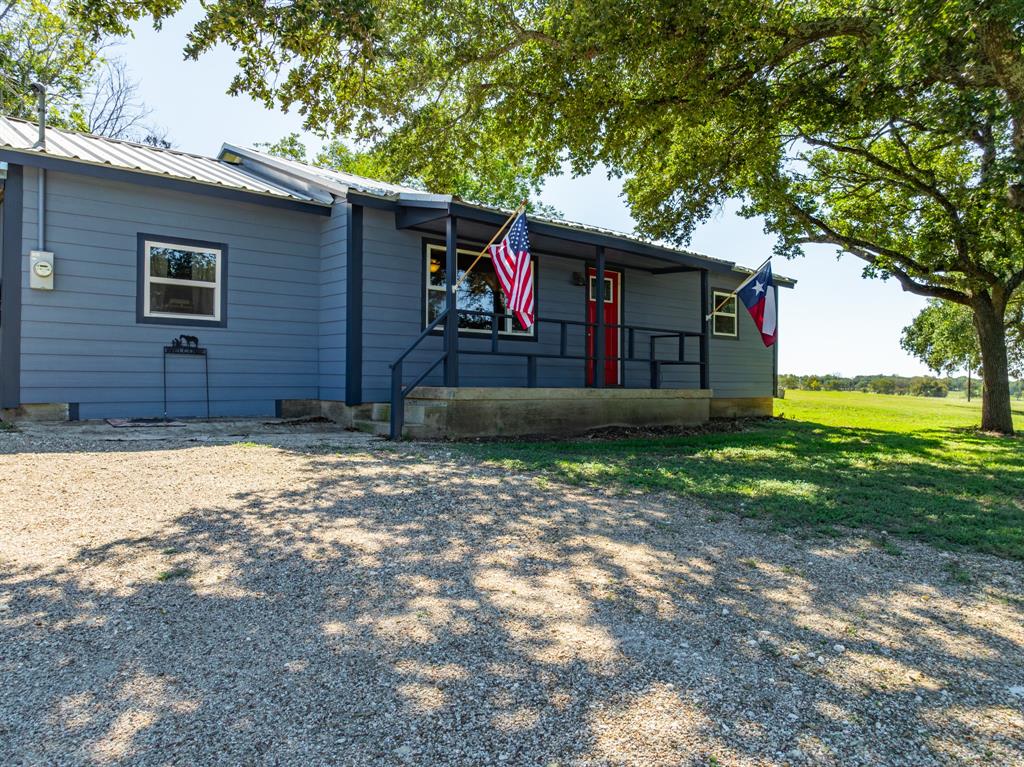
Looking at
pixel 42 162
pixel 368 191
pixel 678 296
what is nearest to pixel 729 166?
pixel 678 296

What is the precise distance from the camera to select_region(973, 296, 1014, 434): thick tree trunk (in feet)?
42.0

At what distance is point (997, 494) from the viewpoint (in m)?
5.62

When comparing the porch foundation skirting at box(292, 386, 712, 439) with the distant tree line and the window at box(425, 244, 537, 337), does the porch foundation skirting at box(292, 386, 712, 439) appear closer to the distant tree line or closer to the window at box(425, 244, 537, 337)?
the window at box(425, 244, 537, 337)

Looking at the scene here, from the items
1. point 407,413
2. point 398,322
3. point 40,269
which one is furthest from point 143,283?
point 407,413

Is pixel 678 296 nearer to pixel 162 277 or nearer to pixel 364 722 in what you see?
pixel 162 277

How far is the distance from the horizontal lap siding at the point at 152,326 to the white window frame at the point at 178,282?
129mm

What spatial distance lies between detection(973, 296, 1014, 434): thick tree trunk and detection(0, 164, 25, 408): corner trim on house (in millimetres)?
15871

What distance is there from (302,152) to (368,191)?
18.1 metres

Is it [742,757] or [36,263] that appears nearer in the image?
[742,757]

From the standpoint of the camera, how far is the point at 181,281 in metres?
8.43

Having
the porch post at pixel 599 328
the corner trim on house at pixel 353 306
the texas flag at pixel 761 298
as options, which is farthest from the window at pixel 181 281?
the texas flag at pixel 761 298

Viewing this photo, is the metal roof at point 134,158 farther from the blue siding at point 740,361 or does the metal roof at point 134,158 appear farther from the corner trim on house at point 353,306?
the blue siding at point 740,361

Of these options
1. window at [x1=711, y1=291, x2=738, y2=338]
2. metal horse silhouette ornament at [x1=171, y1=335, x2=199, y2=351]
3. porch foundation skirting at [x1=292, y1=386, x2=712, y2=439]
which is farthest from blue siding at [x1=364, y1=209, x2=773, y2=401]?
metal horse silhouette ornament at [x1=171, y1=335, x2=199, y2=351]

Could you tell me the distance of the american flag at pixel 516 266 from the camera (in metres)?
8.23
